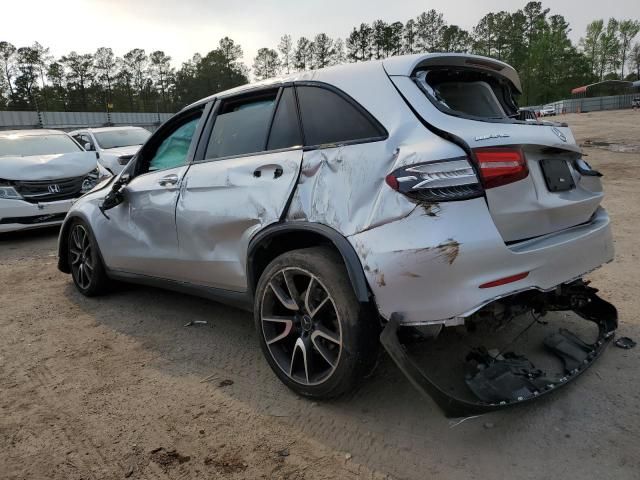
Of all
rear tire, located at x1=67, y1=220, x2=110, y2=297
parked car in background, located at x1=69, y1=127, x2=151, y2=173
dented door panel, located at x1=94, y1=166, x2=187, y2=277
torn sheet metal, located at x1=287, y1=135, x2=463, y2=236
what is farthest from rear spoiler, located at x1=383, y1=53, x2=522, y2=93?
parked car in background, located at x1=69, y1=127, x2=151, y2=173

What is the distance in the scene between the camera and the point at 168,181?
369 centimetres

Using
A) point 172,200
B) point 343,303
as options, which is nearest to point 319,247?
point 343,303

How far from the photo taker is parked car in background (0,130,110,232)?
7539 mm

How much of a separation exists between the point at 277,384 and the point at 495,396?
50.9 inches

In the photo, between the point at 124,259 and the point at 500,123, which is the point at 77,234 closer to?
the point at 124,259

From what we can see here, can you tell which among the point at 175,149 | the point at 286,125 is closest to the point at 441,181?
the point at 286,125

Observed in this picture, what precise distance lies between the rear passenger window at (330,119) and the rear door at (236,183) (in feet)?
0.28

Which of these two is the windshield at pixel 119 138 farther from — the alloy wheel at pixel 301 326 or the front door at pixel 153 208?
the alloy wheel at pixel 301 326

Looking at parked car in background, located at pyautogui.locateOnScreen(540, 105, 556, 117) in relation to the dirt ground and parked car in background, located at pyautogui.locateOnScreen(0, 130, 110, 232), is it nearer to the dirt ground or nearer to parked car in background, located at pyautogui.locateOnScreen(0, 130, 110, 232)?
parked car in background, located at pyautogui.locateOnScreen(0, 130, 110, 232)

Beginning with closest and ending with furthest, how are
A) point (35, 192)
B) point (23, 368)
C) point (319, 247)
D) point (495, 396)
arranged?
1. point (495, 396)
2. point (319, 247)
3. point (23, 368)
4. point (35, 192)

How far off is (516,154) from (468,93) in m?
0.66

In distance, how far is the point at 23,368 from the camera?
11.2 ft

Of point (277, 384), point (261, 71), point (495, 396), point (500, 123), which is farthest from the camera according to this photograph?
point (261, 71)

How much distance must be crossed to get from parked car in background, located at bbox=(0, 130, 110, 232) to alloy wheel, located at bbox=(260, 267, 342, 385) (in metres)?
6.26
